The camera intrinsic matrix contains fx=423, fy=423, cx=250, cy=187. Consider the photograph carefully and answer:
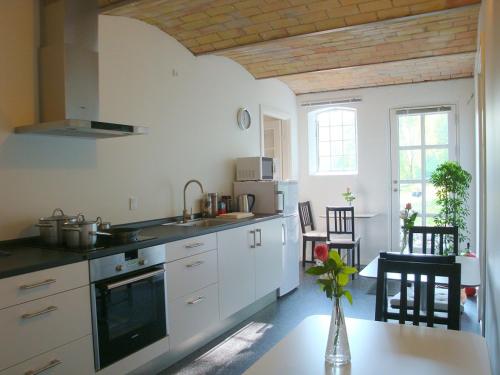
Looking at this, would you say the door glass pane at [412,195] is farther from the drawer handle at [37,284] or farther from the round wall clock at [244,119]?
the drawer handle at [37,284]

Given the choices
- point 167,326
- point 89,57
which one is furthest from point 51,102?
point 167,326

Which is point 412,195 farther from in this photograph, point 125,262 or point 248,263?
point 125,262

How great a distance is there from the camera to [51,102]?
2.72m

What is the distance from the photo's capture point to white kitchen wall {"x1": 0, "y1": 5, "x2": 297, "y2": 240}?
267 cm

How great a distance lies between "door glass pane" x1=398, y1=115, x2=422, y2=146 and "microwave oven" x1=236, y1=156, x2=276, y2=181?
7.54 feet

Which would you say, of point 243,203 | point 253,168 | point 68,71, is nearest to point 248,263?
point 243,203

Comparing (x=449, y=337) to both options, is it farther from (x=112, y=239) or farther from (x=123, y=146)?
(x=123, y=146)

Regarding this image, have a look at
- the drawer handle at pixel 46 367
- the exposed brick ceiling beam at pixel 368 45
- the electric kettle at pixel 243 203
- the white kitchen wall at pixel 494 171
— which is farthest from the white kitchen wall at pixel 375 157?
the drawer handle at pixel 46 367

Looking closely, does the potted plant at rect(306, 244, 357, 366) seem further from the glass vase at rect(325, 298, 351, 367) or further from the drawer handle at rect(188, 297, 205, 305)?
the drawer handle at rect(188, 297, 205, 305)

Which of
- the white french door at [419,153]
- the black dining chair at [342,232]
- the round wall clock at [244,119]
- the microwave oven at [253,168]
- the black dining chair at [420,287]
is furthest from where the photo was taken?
the white french door at [419,153]

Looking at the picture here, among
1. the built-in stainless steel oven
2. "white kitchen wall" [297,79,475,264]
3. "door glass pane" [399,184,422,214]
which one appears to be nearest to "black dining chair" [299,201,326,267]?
"white kitchen wall" [297,79,475,264]

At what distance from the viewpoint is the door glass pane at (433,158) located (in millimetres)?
5836

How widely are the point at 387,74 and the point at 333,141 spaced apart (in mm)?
1395

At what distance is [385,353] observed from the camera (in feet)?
4.67
